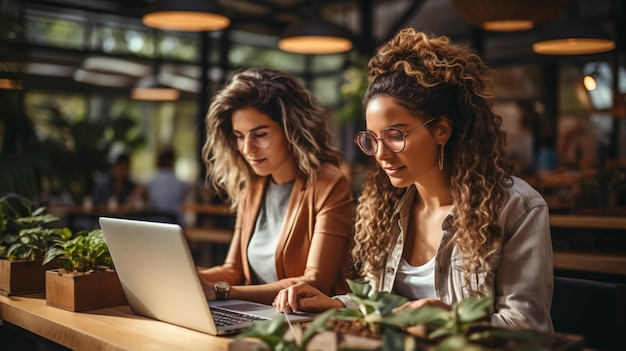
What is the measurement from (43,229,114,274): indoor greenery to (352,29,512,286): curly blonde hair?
2.98 feet

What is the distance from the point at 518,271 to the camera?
5.75 feet

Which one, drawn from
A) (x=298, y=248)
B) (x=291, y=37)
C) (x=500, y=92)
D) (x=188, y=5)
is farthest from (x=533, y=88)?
(x=298, y=248)

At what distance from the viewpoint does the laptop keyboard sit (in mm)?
1789

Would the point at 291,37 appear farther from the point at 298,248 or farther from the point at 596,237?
the point at 298,248

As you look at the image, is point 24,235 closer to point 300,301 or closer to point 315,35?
point 300,301

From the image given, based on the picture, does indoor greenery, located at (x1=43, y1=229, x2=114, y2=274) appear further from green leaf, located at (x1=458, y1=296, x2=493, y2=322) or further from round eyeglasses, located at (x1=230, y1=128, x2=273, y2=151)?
green leaf, located at (x1=458, y1=296, x2=493, y2=322)

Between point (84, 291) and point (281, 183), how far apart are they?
92 cm

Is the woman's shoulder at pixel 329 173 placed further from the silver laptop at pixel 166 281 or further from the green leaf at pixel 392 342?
the green leaf at pixel 392 342

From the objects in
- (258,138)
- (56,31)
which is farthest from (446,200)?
(56,31)

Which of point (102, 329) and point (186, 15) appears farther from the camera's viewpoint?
point (186, 15)

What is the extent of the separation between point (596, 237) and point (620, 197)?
0.30 m

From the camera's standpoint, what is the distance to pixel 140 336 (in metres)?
1.71

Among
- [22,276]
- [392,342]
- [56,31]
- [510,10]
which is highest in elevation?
[56,31]

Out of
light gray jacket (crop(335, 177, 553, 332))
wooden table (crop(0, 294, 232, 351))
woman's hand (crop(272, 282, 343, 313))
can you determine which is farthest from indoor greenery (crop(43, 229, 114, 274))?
light gray jacket (crop(335, 177, 553, 332))
